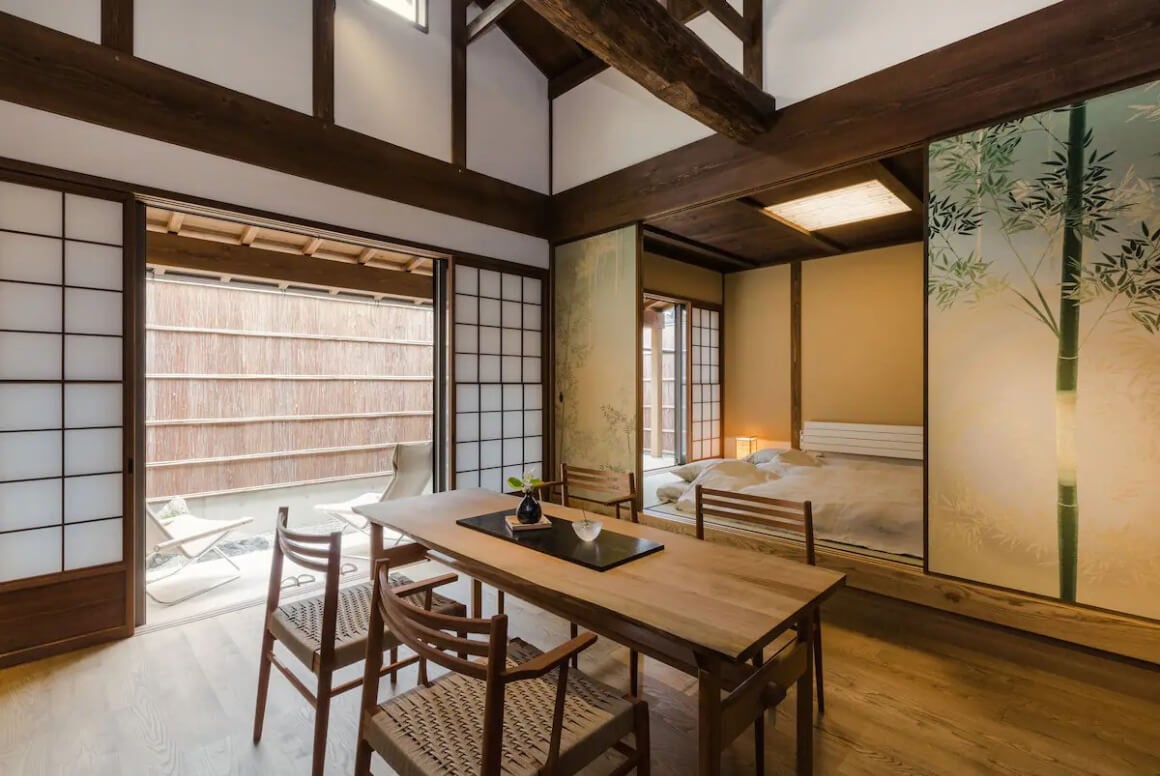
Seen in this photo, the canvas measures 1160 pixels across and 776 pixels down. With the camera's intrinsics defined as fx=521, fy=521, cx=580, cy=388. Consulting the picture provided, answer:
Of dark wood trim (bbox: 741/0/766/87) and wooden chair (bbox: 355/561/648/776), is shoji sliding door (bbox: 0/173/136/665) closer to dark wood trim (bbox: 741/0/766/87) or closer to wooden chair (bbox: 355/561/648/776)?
wooden chair (bbox: 355/561/648/776)

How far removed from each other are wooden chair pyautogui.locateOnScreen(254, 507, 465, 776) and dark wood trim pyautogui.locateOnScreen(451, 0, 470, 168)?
2793mm

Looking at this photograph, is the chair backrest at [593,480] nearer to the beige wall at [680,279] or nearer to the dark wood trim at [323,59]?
the dark wood trim at [323,59]

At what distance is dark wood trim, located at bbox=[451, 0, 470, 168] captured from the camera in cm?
360

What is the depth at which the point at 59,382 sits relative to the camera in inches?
90.0

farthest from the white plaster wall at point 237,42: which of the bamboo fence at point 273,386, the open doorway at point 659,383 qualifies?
the open doorway at point 659,383

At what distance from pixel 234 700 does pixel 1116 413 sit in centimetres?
345

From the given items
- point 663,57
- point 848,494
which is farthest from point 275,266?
point 848,494

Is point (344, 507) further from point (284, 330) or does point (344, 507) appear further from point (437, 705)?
point (437, 705)

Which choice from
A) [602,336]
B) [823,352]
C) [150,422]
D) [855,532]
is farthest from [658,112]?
[150,422]

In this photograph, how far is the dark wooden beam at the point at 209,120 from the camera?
221cm

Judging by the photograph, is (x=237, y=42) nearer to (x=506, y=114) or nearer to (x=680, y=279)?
(x=506, y=114)

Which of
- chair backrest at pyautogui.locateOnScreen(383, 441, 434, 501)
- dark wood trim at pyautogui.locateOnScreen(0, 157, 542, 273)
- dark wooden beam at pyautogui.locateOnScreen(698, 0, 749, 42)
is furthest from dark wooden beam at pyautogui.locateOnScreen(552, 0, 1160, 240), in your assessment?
chair backrest at pyautogui.locateOnScreen(383, 441, 434, 501)

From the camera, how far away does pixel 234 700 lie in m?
1.96

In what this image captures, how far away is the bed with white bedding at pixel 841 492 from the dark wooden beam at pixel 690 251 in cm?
211
